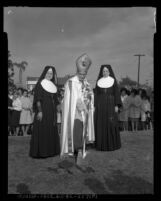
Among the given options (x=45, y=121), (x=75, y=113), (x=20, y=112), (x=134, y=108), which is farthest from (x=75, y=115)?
(x=134, y=108)

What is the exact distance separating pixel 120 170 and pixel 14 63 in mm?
2476

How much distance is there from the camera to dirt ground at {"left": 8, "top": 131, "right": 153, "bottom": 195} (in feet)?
19.4

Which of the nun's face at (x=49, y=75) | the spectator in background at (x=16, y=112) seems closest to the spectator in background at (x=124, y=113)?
the nun's face at (x=49, y=75)

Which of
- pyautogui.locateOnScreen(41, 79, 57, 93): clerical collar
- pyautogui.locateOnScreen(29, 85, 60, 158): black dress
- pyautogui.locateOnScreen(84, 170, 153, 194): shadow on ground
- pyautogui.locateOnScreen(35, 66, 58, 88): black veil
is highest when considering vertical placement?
pyautogui.locateOnScreen(35, 66, 58, 88): black veil

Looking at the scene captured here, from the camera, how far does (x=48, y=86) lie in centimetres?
706

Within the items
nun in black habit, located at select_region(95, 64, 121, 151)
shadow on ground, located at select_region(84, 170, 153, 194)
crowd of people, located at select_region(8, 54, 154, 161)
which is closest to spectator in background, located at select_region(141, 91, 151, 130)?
crowd of people, located at select_region(8, 54, 154, 161)

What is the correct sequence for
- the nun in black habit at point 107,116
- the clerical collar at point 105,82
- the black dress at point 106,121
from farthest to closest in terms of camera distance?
the black dress at point 106,121 < the nun in black habit at point 107,116 < the clerical collar at point 105,82

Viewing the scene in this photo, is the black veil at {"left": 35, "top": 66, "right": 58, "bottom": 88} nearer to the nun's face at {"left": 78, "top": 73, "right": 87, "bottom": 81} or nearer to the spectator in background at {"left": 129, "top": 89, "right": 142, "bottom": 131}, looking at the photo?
the nun's face at {"left": 78, "top": 73, "right": 87, "bottom": 81}

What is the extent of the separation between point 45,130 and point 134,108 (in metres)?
1.75

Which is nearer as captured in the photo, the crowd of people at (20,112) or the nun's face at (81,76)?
the crowd of people at (20,112)

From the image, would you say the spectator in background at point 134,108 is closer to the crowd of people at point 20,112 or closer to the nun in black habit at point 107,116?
the nun in black habit at point 107,116

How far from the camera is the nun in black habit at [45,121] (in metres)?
7.01

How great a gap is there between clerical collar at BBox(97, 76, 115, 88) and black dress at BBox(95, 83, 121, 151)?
114 millimetres
